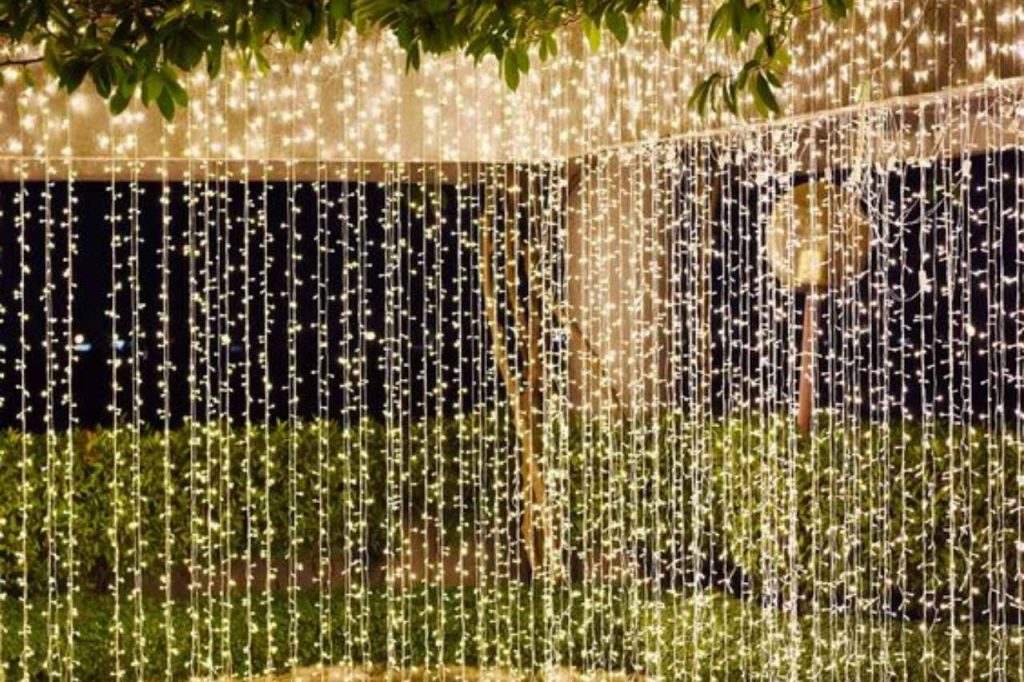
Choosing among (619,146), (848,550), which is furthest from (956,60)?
(848,550)

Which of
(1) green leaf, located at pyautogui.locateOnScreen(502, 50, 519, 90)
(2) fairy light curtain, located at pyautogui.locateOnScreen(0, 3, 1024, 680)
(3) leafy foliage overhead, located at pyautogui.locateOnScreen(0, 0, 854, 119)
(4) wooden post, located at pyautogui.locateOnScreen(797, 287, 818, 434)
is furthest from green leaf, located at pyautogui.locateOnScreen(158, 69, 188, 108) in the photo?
(4) wooden post, located at pyautogui.locateOnScreen(797, 287, 818, 434)

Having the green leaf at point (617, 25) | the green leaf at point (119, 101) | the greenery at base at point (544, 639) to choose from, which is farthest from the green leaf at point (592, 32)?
the greenery at base at point (544, 639)

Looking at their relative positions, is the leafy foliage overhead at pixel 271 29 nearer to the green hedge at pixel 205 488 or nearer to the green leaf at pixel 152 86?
the green leaf at pixel 152 86

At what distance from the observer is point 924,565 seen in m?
6.22

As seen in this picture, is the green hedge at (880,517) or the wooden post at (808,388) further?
the wooden post at (808,388)

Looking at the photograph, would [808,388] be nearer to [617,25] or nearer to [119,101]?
[617,25]

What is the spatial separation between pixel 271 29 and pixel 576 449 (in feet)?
15.3

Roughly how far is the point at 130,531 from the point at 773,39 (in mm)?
4710

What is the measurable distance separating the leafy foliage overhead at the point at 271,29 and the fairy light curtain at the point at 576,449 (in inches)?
84.1

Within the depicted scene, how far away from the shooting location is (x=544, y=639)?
6.88 m

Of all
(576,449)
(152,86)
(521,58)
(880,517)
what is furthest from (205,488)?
(152,86)

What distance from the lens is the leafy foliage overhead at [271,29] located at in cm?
318

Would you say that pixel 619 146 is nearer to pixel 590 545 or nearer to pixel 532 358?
pixel 532 358

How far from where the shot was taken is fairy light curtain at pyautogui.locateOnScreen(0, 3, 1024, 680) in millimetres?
6242
